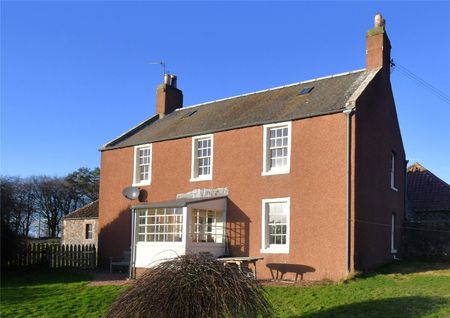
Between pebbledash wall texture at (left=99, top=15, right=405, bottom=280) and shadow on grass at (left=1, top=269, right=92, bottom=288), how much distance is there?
3296 millimetres

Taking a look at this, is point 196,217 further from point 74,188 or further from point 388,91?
point 74,188

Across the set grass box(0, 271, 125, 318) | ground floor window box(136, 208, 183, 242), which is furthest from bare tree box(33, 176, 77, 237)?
ground floor window box(136, 208, 183, 242)

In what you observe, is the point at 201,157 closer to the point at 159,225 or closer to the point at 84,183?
the point at 159,225

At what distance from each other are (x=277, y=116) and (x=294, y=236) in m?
4.62

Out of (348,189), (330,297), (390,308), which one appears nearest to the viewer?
(390,308)

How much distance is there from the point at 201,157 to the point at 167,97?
7.80 metres

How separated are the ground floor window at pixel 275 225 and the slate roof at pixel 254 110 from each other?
3114 mm

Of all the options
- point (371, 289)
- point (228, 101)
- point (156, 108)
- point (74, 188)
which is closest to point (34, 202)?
point (74, 188)

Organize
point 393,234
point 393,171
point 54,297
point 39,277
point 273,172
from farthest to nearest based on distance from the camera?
1. point 393,171
2. point 393,234
3. point 39,277
4. point 273,172
5. point 54,297

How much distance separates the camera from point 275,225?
18.7 meters

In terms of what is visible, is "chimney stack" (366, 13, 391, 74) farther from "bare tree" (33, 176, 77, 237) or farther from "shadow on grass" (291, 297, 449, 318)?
"bare tree" (33, 176, 77, 237)

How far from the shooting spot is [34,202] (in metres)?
69.8

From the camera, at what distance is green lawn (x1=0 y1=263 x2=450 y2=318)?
1124 cm

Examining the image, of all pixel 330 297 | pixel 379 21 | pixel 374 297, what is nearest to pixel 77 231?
pixel 379 21
